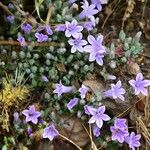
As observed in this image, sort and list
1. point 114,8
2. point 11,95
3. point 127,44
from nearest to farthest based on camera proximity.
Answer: point 11,95 → point 127,44 → point 114,8

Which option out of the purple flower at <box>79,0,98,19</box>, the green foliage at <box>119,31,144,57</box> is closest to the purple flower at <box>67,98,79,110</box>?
the green foliage at <box>119,31,144,57</box>

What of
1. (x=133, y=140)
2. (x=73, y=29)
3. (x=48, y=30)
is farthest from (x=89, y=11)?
(x=133, y=140)

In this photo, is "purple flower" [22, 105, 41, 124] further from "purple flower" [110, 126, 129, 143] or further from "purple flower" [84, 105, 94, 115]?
"purple flower" [110, 126, 129, 143]

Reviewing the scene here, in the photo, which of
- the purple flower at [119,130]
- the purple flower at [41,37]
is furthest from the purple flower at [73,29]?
the purple flower at [119,130]

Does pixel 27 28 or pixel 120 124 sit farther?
pixel 27 28

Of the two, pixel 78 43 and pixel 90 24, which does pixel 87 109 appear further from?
pixel 90 24

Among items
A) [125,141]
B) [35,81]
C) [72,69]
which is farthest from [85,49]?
[125,141]

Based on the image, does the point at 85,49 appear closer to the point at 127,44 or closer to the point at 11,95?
the point at 127,44
